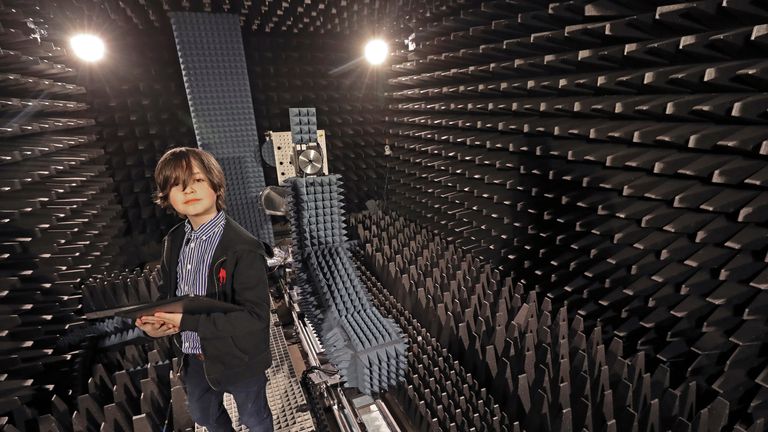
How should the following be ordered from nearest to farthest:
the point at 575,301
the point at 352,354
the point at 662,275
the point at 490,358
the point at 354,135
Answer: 1. the point at 490,358
2. the point at 662,275
3. the point at 352,354
4. the point at 575,301
5. the point at 354,135

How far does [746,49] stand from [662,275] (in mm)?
1278

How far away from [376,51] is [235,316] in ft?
15.5

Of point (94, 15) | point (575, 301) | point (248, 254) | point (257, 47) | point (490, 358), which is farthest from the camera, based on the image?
point (257, 47)

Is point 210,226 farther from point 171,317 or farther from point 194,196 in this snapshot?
point 171,317

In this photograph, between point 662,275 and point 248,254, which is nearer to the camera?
point 248,254

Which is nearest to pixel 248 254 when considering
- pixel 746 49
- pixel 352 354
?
pixel 352 354

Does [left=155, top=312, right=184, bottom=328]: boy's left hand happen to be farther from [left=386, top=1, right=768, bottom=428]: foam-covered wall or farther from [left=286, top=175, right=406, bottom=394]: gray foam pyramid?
[left=386, top=1, right=768, bottom=428]: foam-covered wall

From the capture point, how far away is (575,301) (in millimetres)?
2717

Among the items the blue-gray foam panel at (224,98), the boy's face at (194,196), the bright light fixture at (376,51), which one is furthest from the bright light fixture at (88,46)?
the boy's face at (194,196)

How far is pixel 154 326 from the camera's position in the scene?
1.38 meters

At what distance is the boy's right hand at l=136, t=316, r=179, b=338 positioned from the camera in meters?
1.32

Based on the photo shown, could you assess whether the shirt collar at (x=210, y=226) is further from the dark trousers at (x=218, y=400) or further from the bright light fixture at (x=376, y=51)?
the bright light fixture at (x=376, y=51)

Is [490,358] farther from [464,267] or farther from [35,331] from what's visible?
[35,331]

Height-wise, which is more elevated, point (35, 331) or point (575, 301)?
point (35, 331)
